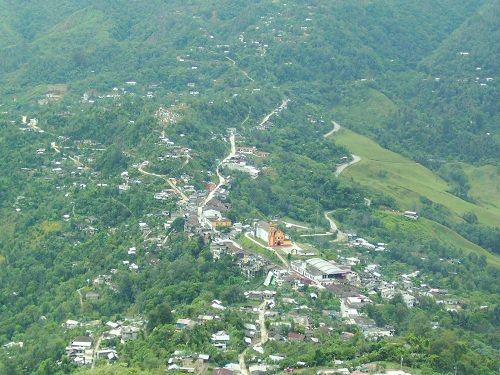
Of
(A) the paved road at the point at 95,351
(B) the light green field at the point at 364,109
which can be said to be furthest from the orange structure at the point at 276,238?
(B) the light green field at the point at 364,109

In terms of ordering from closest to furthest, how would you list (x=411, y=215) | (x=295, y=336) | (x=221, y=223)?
(x=295, y=336)
(x=221, y=223)
(x=411, y=215)

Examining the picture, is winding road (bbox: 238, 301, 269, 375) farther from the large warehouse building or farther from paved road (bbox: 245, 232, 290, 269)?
paved road (bbox: 245, 232, 290, 269)

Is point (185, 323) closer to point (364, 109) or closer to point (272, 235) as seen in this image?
point (272, 235)

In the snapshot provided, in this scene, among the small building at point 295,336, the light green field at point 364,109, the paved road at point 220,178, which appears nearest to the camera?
the small building at point 295,336

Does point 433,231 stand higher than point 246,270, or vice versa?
point 246,270

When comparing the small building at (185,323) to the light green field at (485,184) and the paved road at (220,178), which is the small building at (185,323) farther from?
the light green field at (485,184)

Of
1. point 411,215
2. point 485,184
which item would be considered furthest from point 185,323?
point 485,184
